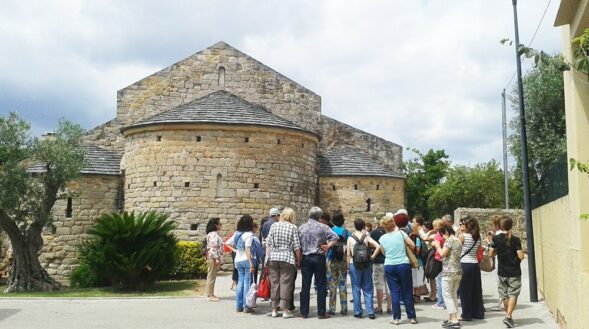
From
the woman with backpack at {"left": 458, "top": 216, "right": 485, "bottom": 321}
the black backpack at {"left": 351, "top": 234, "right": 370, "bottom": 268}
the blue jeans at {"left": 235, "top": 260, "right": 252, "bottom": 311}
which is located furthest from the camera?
the blue jeans at {"left": 235, "top": 260, "right": 252, "bottom": 311}

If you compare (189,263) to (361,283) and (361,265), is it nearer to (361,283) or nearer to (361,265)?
(361,283)

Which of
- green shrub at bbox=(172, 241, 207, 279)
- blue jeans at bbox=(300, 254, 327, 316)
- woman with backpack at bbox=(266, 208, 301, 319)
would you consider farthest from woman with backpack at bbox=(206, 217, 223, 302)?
green shrub at bbox=(172, 241, 207, 279)

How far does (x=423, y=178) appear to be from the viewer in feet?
144

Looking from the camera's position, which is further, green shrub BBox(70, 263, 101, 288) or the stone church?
the stone church

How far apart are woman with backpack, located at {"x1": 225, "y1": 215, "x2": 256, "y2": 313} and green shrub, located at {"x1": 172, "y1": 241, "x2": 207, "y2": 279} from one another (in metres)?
6.11

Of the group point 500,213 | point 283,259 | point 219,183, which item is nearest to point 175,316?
point 283,259

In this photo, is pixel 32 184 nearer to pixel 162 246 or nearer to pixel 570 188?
pixel 162 246

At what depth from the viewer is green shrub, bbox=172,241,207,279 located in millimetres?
16211

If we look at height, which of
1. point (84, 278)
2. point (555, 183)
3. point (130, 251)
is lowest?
point (84, 278)

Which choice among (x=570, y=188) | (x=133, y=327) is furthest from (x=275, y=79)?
(x=570, y=188)

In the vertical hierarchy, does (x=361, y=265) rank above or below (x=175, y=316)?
above

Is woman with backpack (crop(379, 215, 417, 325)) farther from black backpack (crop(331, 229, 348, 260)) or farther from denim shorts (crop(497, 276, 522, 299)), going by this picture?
denim shorts (crop(497, 276, 522, 299))

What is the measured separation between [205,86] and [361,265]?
15.6m

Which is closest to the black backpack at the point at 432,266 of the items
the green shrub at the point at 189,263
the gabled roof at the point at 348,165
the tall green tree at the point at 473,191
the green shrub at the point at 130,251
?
the green shrub at the point at 130,251
